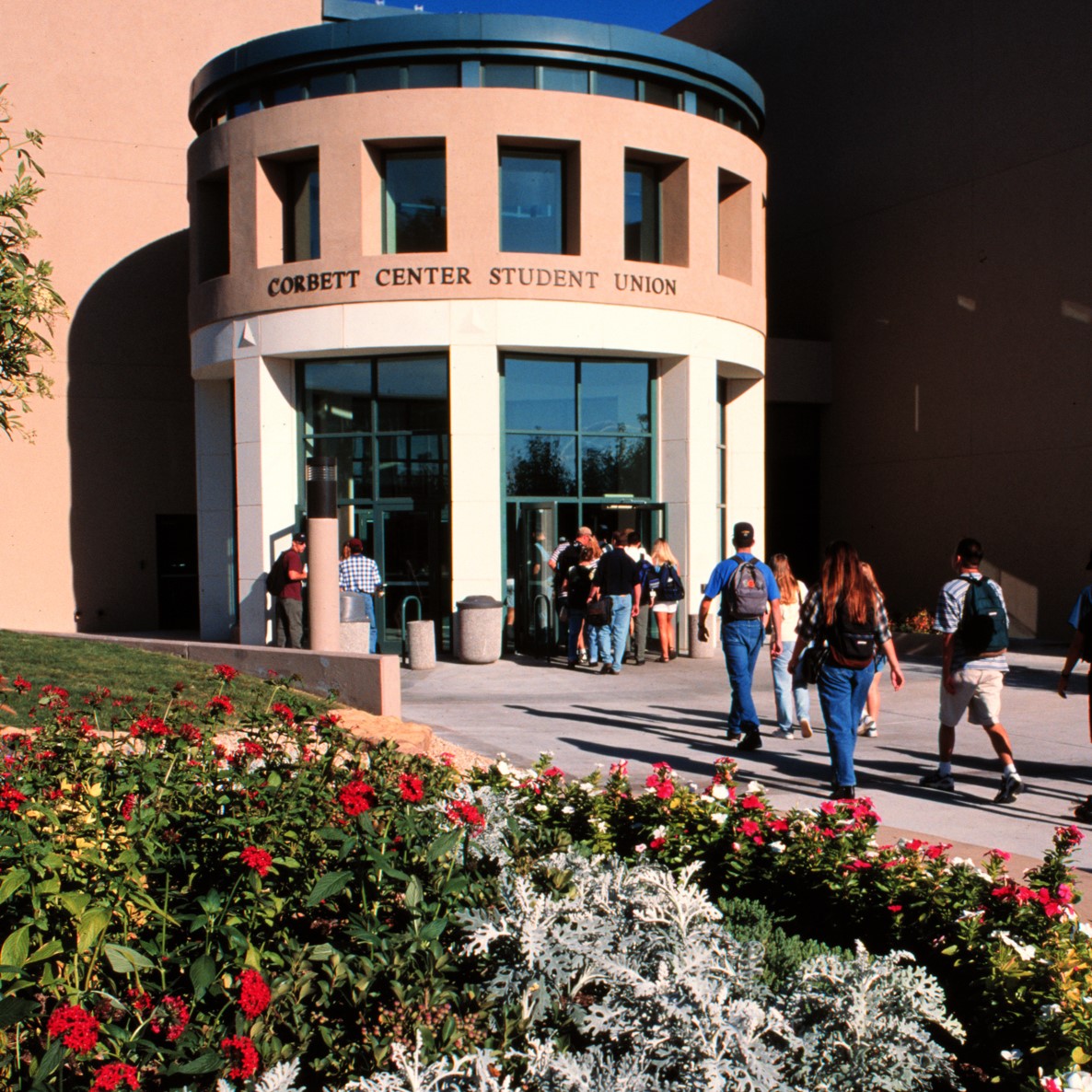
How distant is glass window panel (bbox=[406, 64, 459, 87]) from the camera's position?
17.8 m

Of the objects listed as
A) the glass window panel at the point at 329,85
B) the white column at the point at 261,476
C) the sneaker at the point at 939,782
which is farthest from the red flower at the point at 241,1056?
the glass window panel at the point at 329,85

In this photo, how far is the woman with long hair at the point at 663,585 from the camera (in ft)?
56.2

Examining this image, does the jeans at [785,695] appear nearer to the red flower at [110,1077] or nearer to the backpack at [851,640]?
the backpack at [851,640]

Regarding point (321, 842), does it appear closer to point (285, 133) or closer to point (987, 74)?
point (285, 133)

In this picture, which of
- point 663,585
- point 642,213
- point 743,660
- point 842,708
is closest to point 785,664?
point 743,660

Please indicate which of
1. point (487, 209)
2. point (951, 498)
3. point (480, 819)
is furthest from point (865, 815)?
point (951, 498)

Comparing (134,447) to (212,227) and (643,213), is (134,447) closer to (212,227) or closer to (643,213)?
(212,227)

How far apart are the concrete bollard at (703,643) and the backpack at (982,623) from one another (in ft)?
31.5

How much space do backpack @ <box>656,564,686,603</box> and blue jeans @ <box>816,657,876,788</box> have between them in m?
8.94

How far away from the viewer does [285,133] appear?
18.3m

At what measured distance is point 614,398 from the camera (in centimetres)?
1930

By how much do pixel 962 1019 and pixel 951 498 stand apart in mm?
20138

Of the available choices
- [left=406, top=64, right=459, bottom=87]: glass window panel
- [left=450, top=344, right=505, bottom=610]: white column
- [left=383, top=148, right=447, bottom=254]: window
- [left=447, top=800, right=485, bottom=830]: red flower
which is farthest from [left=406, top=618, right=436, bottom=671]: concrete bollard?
[left=447, top=800, right=485, bottom=830]: red flower

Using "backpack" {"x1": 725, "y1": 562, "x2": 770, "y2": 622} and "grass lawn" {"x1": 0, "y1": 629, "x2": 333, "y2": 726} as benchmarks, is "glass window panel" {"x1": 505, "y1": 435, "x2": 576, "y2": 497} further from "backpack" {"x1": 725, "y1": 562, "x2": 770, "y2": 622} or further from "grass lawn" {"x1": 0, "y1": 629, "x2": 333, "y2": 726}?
"backpack" {"x1": 725, "y1": 562, "x2": 770, "y2": 622}
